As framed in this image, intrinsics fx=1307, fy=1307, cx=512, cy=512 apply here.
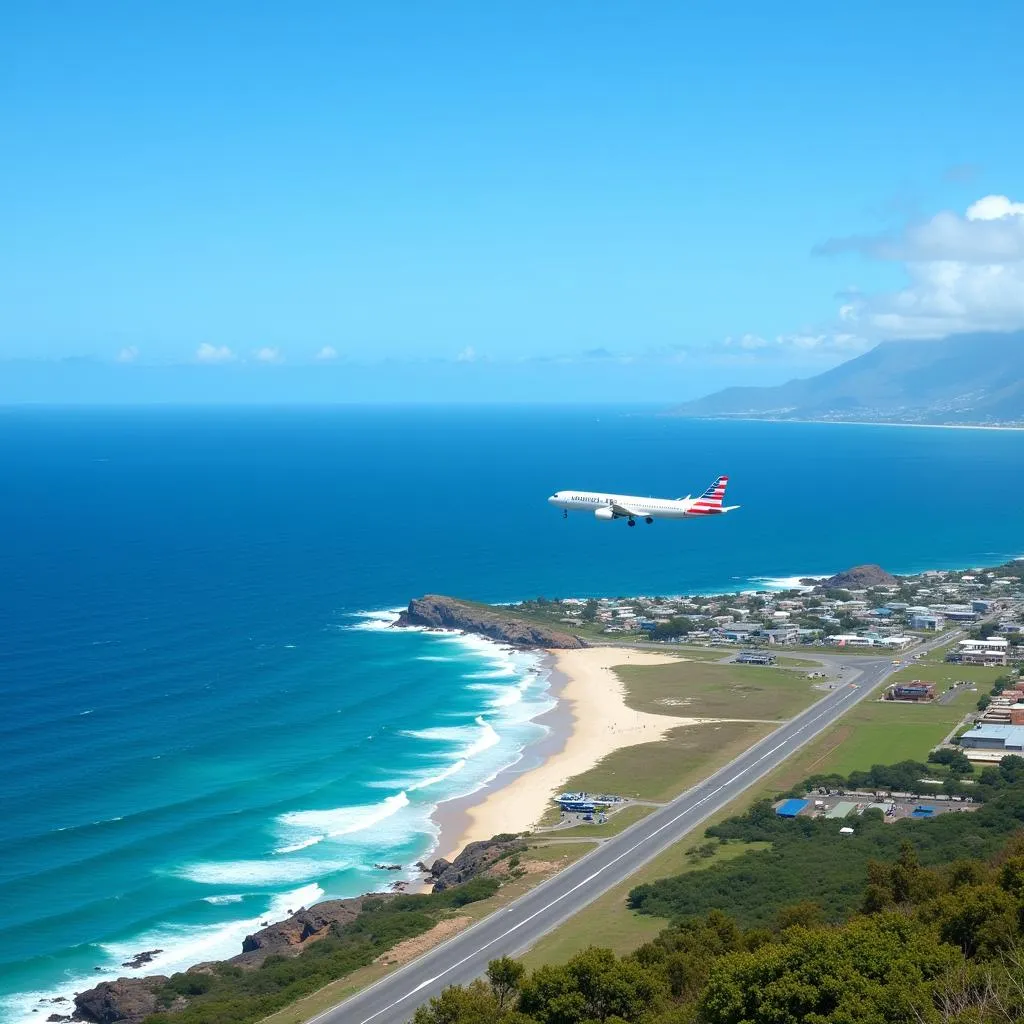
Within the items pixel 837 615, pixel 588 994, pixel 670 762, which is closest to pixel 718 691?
pixel 670 762

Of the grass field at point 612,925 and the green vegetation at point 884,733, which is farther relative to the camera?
the green vegetation at point 884,733

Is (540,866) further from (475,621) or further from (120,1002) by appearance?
(475,621)

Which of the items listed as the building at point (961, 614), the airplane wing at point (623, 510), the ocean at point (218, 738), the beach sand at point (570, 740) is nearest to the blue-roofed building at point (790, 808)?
the beach sand at point (570, 740)

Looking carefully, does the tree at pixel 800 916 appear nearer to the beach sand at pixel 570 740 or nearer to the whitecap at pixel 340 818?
the beach sand at pixel 570 740

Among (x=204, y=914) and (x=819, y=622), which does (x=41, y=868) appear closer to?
(x=204, y=914)

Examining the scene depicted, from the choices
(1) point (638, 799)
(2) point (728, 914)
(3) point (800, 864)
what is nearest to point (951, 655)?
(1) point (638, 799)

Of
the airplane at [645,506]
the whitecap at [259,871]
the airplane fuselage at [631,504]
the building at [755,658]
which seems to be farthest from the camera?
the building at [755,658]

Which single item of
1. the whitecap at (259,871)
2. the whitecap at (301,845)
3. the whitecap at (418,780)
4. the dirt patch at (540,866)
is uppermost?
the dirt patch at (540,866)

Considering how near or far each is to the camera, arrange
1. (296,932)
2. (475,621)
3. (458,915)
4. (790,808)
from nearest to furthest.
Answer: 1. (458,915)
2. (296,932)
3. (790,808)
4. (475,621)
